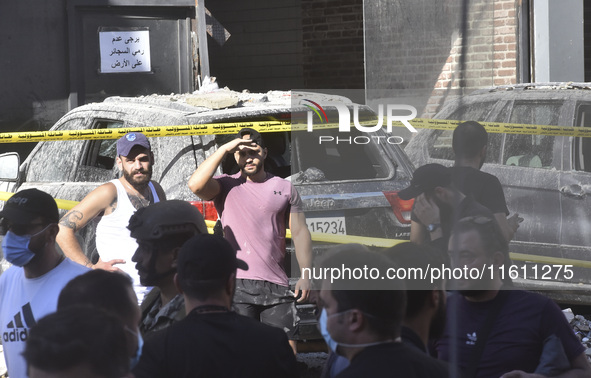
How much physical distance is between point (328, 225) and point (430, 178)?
1645 millimetres

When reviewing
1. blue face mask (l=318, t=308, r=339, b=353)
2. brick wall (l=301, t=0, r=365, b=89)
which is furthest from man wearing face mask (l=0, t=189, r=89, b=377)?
brick wall (l=301, t=0, r=365, b=89)

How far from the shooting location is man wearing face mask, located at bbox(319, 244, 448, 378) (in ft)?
9.41

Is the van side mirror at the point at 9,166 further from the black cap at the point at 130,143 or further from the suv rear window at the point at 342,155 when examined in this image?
the suv rear window at the point at 342,155

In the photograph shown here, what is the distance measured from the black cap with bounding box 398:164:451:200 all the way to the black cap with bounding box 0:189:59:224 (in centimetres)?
166

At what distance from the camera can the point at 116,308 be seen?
3020 millimetres

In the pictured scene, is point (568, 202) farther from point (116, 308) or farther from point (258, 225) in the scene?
point (116, 308)

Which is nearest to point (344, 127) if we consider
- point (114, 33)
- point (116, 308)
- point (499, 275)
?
point (499, 275)

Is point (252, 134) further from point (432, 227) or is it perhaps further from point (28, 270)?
point (28, 270)

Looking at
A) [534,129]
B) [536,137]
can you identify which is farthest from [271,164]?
[536,137]

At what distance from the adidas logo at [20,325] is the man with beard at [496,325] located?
1.70 m

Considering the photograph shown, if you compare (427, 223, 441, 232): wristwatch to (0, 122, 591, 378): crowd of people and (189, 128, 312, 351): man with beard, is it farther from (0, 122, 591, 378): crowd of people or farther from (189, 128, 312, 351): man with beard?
(189, 128, 312, 351): man with beard

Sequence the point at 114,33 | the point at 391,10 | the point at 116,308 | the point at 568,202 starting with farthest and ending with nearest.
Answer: the point at 114,33, the point at 568,202, the point at 391,10, the point at 116,308

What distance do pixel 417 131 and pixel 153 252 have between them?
5.00ft

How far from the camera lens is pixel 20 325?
3797 millimetres
